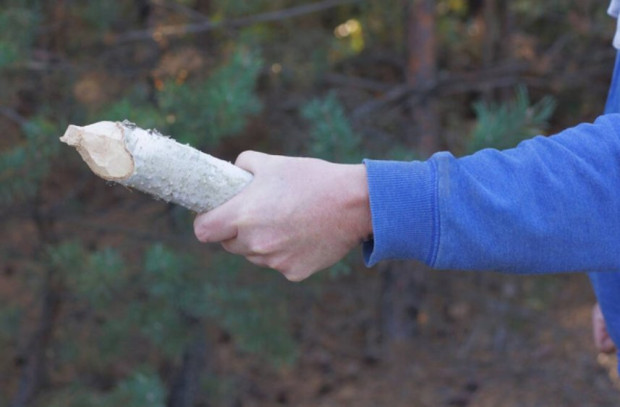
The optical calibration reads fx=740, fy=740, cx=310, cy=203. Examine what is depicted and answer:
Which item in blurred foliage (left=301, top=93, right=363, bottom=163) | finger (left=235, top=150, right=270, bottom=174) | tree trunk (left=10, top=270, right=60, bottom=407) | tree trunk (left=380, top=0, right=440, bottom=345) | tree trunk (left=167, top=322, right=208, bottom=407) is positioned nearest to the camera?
finger (left=235, top=150, right=270, bottom=174)

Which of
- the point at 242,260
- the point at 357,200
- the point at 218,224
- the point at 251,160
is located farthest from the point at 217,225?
the point at 242,260

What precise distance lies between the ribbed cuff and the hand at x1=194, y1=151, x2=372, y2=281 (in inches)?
1.3

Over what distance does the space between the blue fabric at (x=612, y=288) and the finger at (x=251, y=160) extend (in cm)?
78

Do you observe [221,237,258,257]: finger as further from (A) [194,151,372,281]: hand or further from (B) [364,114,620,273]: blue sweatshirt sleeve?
(B) [364,114,620,273]: blue sweatshirt sleeve

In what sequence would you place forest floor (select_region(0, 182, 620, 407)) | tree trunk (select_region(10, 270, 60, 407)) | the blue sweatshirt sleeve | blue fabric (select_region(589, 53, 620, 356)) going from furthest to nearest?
forest floor (select_region(0, 182, 620, 407)) < tree trunk (select_region(10, 270, 60, 407)) < blue fabric (select_region(589, 53, 620, 356)) < the blue sweatshirt sleeve

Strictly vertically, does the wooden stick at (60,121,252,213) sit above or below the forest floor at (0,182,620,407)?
above

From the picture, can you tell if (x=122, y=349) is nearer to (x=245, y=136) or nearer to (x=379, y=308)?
(x=245, y=136)

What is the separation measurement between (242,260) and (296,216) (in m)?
1.63

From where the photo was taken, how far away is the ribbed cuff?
1173 mm

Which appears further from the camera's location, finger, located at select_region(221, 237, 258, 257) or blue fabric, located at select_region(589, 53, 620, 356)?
blue fabric, located at select_region(589, 53, 620, 356)

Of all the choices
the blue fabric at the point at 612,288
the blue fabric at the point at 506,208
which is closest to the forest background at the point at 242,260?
the blue fabric at the point at 612,288

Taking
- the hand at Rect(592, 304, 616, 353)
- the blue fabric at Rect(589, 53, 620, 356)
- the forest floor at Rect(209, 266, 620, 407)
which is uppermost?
the blue fabric at Rect(589, 53, 620, 356)

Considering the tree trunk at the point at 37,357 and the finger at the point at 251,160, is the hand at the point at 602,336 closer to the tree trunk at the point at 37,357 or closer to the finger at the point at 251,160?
the finger at the point at 251,160

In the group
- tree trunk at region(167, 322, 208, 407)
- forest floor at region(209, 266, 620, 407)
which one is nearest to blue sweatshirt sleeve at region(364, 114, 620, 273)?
tree trunk at region(167, 322, 208, 407)
